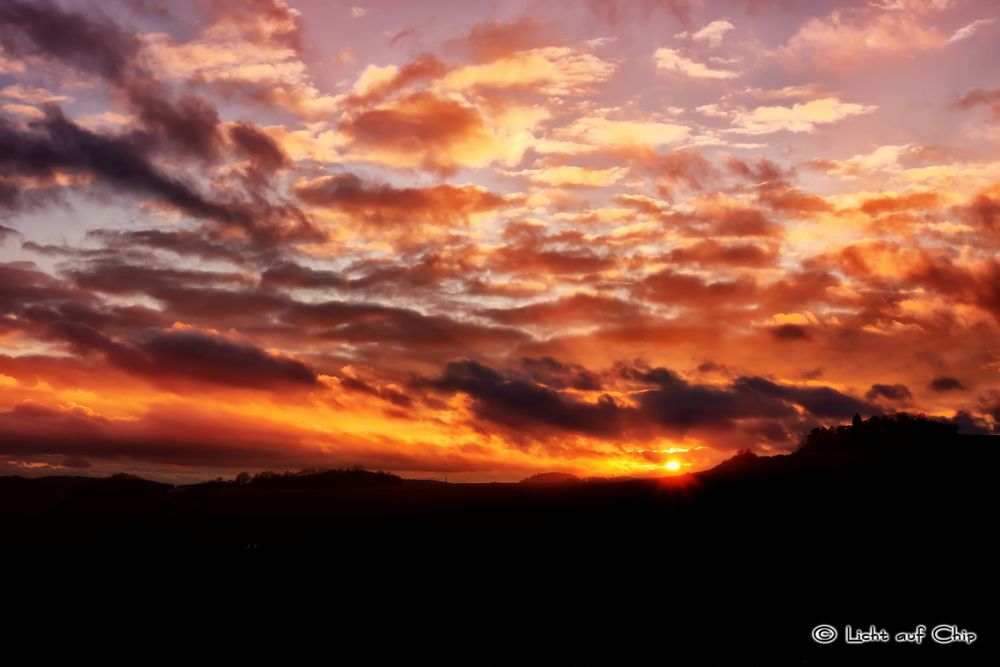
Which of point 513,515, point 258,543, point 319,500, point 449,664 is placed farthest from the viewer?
point 319,500

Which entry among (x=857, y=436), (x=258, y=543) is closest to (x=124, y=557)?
(x=258, y=543)

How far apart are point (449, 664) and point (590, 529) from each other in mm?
16725

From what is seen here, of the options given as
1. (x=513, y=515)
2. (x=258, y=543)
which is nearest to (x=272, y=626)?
(x=258, y=543)

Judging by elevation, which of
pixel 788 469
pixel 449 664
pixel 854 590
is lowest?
pixel 449 664

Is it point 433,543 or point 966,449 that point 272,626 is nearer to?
point 433,543

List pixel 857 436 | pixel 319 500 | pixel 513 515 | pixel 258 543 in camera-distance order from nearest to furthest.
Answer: pixel 258 543, pixel 513 515, pixel 319 500, pixel 857 436

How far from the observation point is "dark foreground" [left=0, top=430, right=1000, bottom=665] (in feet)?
90.8

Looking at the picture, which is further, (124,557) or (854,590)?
(124,557)

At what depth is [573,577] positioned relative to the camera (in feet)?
113

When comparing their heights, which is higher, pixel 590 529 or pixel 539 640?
pixel 590 529

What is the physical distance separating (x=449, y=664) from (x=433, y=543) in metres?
15.5

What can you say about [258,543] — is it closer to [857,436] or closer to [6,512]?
[6,512]

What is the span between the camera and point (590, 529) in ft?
137

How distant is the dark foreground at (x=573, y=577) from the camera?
2767cm
